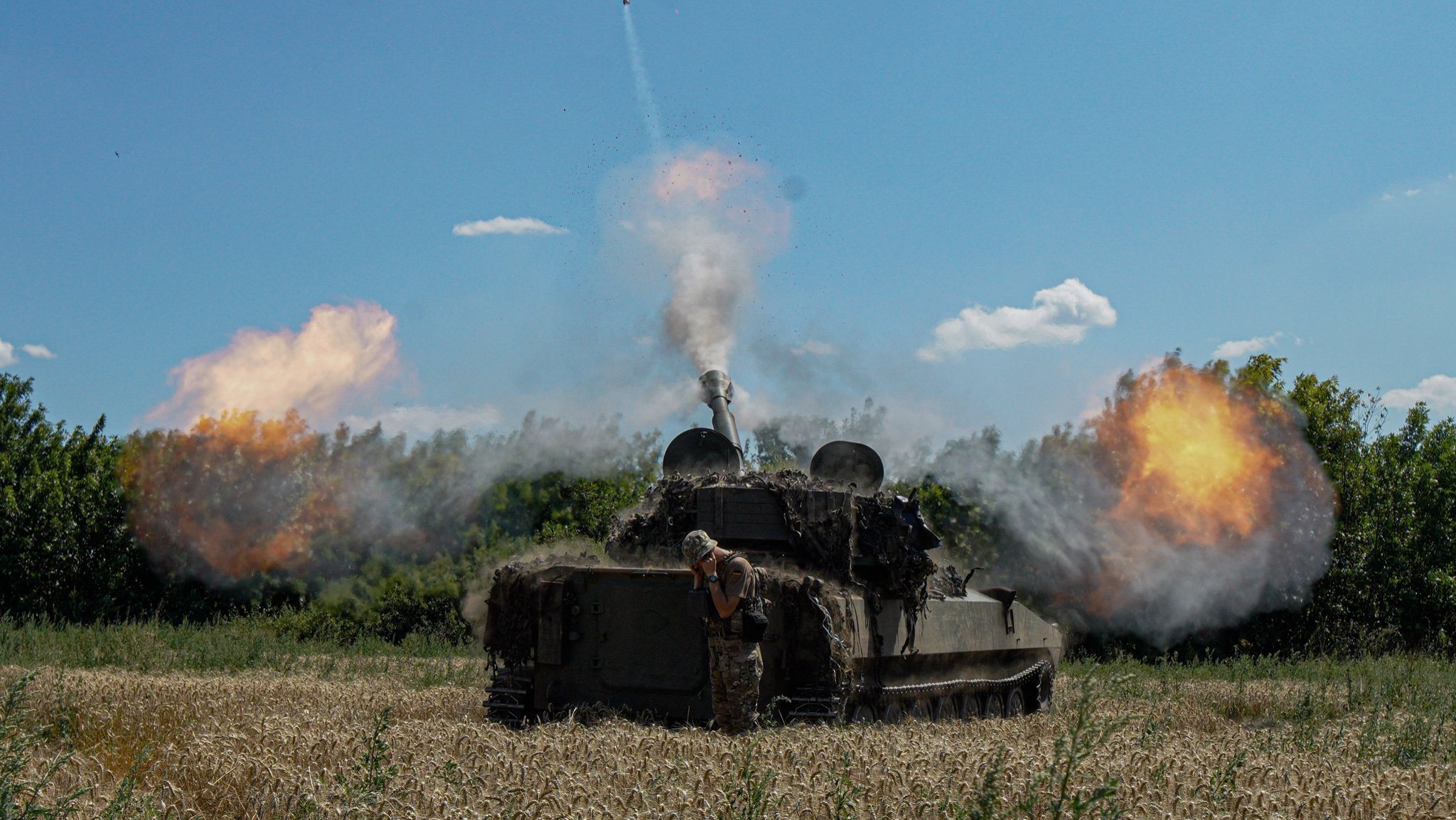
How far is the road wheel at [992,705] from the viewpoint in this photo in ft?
48.1

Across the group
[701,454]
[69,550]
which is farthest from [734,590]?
[69,550]

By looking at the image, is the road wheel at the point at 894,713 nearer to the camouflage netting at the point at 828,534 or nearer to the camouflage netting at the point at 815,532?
the camouflage netting at the point at 828,534

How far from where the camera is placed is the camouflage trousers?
10055 mm

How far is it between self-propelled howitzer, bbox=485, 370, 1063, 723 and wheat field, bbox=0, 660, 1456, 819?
60 centimetres

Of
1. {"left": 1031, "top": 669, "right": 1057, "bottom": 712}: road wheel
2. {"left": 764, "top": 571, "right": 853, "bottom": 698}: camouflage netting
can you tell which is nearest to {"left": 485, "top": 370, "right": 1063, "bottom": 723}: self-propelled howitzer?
{"left": 764, "top": 571, "right": 853, "bottom": 698}: camouflage netting

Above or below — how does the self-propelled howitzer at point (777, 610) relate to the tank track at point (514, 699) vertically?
above

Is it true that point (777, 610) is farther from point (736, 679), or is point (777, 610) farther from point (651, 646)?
point (651, 646)

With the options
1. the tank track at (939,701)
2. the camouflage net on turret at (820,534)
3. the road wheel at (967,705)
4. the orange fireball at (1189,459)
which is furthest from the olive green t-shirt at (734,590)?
the orange fireball at (1189,459)

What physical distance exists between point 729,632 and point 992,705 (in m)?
5.96

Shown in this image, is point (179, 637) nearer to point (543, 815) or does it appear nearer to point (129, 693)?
point (129, 693)

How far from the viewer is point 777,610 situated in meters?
10.8

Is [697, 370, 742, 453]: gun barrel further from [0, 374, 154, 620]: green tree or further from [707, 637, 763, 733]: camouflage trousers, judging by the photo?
[0, 374, 154, 620]: green tree

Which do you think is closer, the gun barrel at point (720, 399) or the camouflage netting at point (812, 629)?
the camouflage netting at point (812, 629)

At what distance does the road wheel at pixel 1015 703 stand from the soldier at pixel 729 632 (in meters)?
5.73
